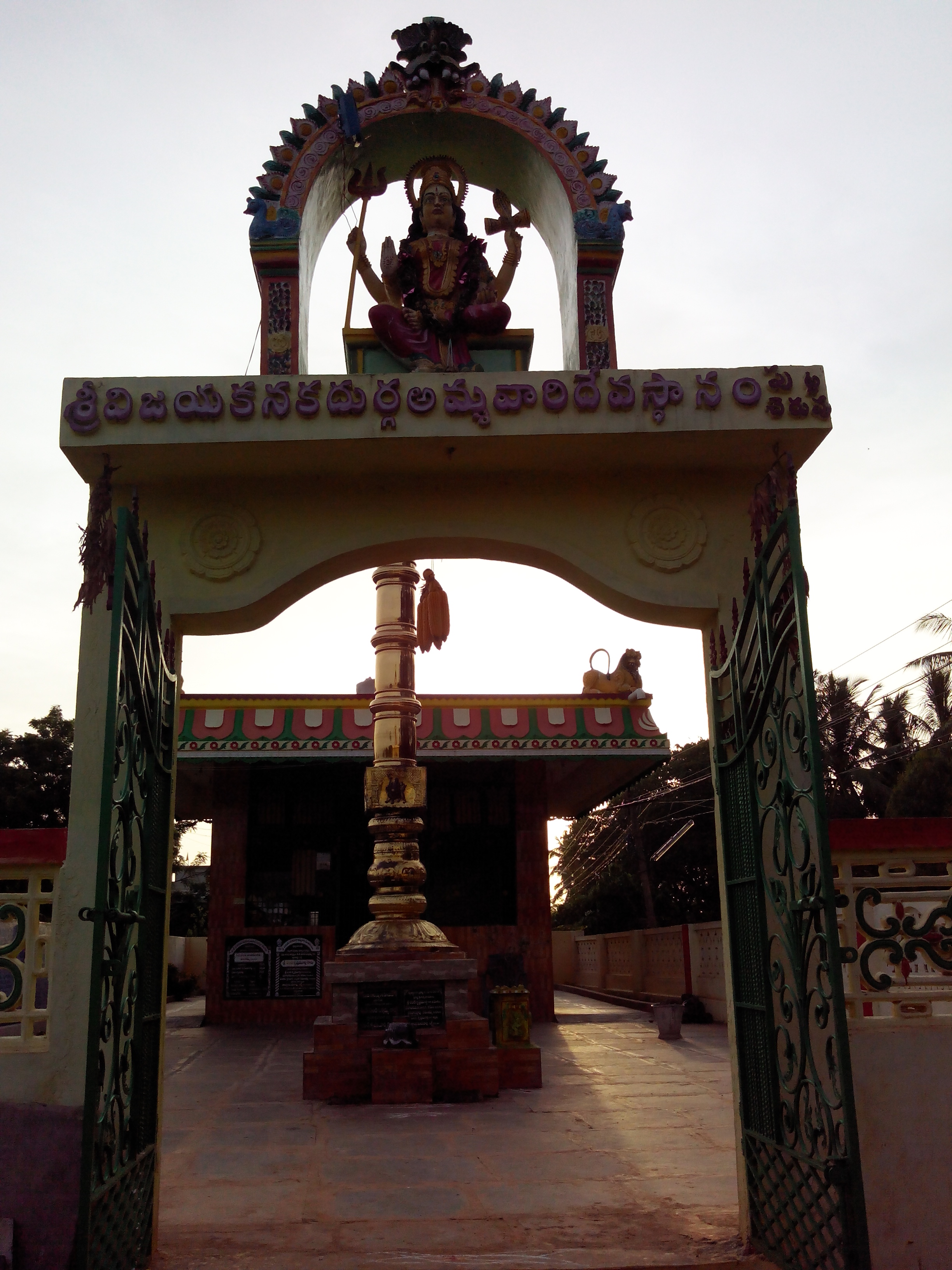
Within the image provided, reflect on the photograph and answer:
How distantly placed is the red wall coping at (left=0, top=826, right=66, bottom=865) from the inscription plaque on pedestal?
5446 mm

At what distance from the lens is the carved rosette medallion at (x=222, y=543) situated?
17.1ft

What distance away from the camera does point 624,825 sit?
34.4m

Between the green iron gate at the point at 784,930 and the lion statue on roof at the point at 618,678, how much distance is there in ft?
33.8

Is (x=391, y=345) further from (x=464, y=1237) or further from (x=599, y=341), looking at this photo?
(x=464, y=1237)

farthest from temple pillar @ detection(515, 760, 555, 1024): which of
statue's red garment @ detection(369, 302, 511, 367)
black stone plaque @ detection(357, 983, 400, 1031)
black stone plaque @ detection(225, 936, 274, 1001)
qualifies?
statue's red garment @ detection(369, 302, 511, 367)

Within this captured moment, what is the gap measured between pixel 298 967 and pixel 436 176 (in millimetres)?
12444

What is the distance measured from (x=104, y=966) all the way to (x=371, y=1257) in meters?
1.92

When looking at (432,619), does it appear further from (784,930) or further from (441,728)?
(784,930)

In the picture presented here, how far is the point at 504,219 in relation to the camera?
6.69 metres

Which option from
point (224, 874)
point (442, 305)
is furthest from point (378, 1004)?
point (224, 874)

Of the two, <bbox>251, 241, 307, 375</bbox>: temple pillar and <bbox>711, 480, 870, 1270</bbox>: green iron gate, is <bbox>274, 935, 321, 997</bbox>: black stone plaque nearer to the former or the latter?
<bbox>251, 241, 307, 375</bbox>: temple pillar

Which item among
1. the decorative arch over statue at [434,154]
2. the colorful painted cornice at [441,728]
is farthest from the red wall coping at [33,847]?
the colorful painted cornice at [441,728]

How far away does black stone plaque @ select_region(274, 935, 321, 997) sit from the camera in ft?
51.9

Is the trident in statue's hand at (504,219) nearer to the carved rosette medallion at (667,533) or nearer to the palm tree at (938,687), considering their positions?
the carved rosette medallion at (667,533)
